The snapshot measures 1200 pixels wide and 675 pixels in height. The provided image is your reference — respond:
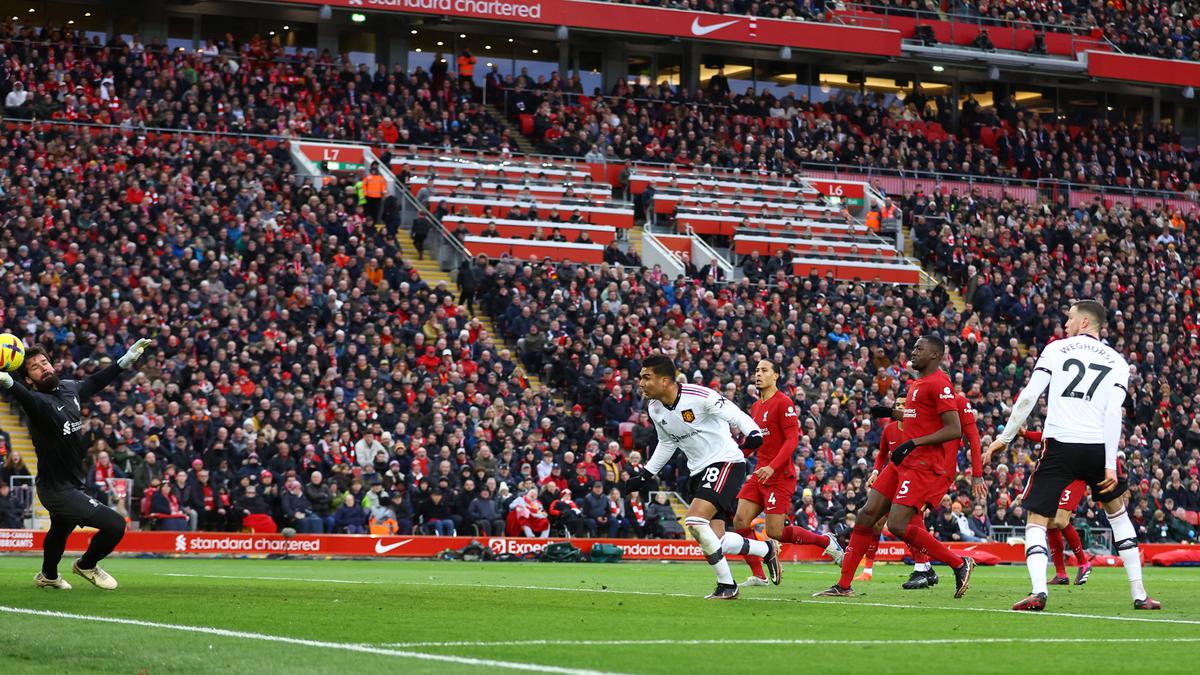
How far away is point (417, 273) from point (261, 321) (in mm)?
5938

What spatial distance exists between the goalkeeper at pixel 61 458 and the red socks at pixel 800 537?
25.7ft

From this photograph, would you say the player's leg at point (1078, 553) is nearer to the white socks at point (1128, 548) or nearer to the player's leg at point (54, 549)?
the white socks at point (1128, 548)

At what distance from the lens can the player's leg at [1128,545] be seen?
1361 cm

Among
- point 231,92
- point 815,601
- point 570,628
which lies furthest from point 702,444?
point 231,92

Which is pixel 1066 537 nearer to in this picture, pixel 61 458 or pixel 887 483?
pixel 887 483

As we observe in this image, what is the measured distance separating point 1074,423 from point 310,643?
6.46 metres

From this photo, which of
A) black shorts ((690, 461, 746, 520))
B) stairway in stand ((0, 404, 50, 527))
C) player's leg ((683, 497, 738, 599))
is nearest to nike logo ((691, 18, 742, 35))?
stairway in stand ((0, 404, 50, 527))

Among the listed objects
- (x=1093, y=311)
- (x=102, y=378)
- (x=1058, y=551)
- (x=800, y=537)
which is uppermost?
(x=1093, y=311)

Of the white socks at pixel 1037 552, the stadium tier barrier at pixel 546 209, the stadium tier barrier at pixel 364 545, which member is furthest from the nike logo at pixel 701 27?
the white socks at pixel 1037 552

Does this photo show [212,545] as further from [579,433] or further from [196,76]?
[196,76]

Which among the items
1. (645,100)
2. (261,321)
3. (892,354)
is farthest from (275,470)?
(645,100)

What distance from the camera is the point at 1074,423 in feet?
43.1

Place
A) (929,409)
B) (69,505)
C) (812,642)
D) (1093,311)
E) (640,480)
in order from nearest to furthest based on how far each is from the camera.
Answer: (812,642) → (1093,311) → (69,505) → (640,480) → (929,409)

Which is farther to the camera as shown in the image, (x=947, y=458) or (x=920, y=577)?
(x=920, y=577)
